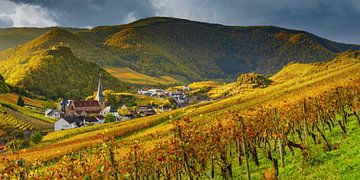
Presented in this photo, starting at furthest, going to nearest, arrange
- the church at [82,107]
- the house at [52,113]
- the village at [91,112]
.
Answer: the church at [82,107]
the house at [52,113]
the village at [91,112]

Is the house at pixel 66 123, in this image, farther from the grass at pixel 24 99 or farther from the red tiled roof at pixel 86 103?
the grass at pixel 24 99

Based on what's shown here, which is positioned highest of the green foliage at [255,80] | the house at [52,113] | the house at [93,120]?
the green foliage at [255,80]

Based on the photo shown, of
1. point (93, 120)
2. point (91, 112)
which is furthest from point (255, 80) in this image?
point (93, 120)

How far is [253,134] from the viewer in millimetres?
23297

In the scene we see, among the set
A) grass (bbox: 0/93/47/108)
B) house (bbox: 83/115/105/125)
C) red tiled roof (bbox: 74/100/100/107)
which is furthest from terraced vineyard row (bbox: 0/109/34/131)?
red tiled roof (bbox: 74/100/100/107)

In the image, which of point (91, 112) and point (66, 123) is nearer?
point (66, 123)

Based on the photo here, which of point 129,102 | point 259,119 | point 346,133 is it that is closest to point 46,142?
point 259,119

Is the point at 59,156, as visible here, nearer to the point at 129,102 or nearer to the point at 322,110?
the point at 322,110

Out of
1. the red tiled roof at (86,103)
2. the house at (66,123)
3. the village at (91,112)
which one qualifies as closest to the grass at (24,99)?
the village at (91,112)

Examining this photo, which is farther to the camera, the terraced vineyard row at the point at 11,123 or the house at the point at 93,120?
the house at the point at 93,120

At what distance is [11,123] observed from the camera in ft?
324

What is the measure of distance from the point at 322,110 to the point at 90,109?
13954 centimetres

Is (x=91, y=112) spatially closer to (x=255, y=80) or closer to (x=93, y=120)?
A: (x=93, y=120)

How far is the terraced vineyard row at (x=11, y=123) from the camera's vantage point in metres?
96.4
